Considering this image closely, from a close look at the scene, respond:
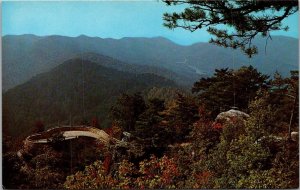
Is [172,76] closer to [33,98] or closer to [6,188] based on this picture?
[33,98]

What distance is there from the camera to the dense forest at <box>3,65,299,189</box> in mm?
11117

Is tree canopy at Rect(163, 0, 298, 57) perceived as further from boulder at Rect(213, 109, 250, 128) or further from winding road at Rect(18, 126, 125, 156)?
winding road at Rect(18, 126, 125, 156)

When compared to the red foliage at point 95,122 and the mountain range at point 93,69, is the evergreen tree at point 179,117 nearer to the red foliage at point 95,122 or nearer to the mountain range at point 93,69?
the mountain range at point 93,69

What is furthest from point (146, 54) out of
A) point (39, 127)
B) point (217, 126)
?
point (39, 127)

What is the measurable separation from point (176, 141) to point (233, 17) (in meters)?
1.57

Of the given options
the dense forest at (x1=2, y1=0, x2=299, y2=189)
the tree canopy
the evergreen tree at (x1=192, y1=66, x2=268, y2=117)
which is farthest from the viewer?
the evergreen tree at (x1=192, y1=66, x2=268, y2=117)

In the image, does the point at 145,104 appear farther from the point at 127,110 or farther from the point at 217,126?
the point at 217,126

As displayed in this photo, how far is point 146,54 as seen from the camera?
11.3 metres

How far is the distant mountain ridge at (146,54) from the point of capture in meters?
11.1

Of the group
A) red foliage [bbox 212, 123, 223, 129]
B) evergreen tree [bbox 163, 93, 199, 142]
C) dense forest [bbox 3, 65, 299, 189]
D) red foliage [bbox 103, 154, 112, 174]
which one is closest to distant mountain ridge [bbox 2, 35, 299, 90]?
dense forest [bbox 3, 65, 299, 189]

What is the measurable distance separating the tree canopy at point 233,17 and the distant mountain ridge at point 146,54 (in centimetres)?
15

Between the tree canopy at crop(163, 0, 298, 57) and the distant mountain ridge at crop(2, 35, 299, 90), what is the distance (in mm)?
145

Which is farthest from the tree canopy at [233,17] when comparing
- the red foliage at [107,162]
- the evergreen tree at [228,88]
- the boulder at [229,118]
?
the red foliage at [107,162]

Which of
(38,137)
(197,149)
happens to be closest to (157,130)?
(197,149)
